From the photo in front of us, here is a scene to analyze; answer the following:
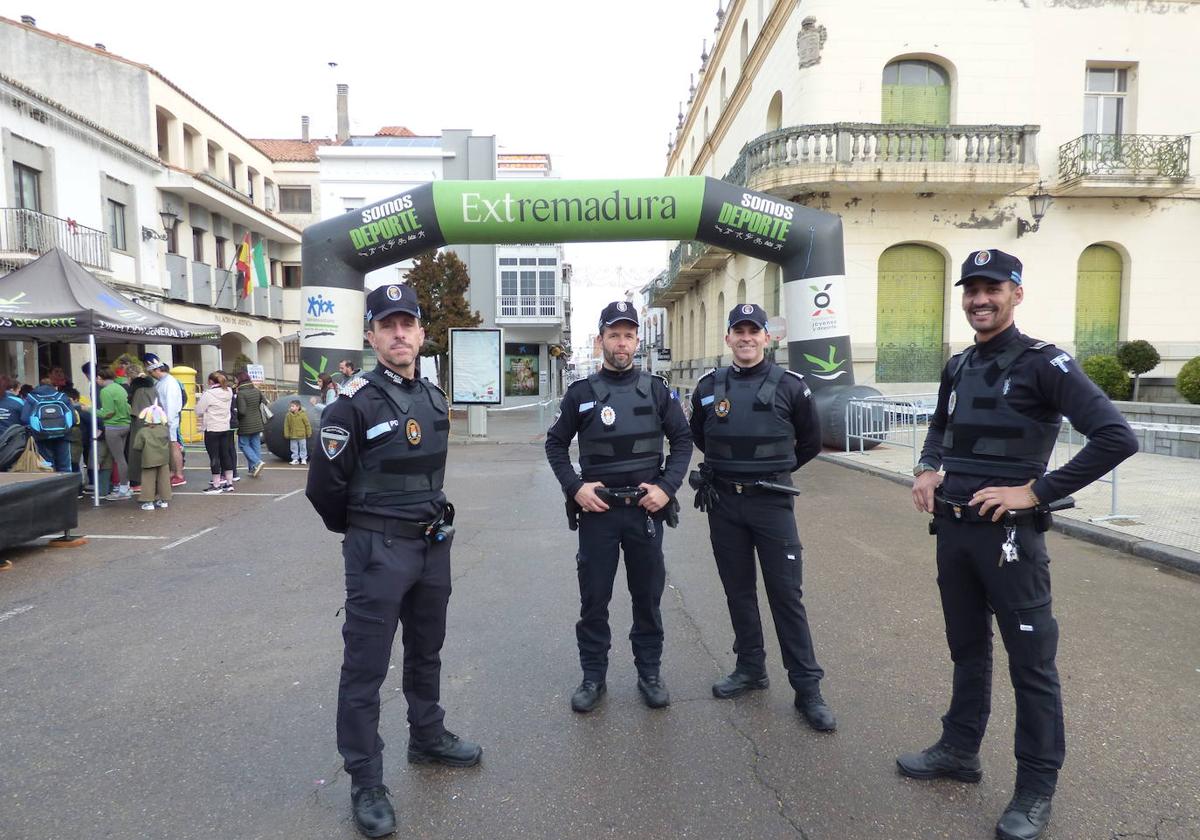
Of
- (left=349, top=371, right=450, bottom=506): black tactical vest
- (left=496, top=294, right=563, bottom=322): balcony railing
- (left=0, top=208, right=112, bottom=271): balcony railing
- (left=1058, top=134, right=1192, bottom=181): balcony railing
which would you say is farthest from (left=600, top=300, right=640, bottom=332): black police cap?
(left=496, top=294, right=563, bottom=322): balcony railing

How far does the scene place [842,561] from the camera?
599 centimetres

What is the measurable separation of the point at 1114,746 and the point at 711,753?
179cm

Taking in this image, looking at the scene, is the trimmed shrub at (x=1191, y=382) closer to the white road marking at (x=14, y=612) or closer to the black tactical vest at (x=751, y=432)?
the black tactical vest at (x=751, y=432)

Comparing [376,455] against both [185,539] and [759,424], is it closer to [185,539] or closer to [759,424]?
[759,424]

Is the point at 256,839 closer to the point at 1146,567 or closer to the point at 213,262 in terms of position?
the point at 1146,567

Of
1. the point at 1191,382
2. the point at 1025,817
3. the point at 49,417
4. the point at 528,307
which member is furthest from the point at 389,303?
the point at 528,307

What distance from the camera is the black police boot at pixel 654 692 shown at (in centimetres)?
342

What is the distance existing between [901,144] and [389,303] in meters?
15.6

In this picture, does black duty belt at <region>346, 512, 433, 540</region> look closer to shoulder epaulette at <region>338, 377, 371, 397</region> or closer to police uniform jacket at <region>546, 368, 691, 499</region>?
shoulder epaulette at <region>338, 377, 371, 397</region>

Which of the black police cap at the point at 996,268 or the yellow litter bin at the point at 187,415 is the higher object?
the black police cap at the point at 996,268

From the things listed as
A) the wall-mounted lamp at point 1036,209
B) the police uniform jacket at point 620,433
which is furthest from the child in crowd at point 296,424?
the wall-mounted lamp at point 1036,209

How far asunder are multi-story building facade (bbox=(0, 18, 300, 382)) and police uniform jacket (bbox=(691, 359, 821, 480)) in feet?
57.5

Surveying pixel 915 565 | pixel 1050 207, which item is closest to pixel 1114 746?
pixel 915 565

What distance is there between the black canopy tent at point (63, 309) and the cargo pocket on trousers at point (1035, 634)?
9.78 m
